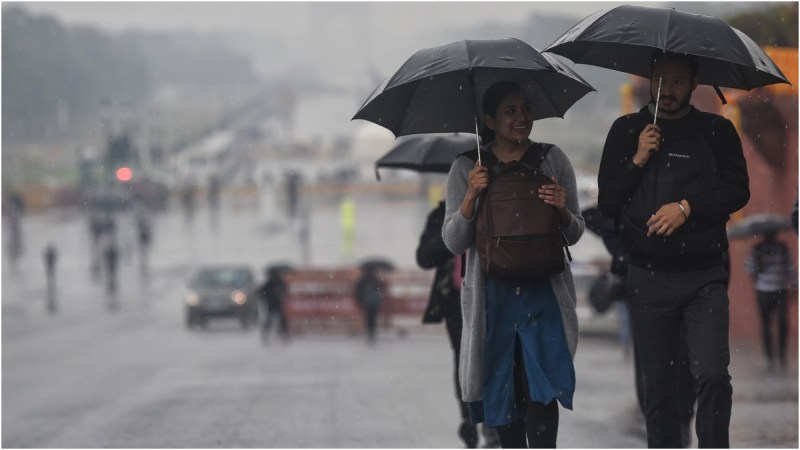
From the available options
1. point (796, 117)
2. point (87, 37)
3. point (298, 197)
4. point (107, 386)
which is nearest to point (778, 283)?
point (796, 117)

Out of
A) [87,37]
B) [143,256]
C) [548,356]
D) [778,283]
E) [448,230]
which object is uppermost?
[87,37]

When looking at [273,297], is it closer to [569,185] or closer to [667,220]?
[569,185]

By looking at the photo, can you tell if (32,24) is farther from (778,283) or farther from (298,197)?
(778,283)

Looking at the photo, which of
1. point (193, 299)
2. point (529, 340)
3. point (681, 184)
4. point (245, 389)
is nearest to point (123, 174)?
point (193, 299)

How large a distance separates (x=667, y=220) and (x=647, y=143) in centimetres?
30

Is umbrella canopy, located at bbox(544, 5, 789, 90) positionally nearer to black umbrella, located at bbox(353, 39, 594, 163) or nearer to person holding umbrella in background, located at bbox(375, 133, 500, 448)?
black umbrella, located at bbox(353, 39, 594, 163)

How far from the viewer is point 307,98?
15538 cm

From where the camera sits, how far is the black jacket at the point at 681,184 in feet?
17.6

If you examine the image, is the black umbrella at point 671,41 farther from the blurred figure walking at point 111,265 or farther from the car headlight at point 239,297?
the blurred figure walking at point 111,265

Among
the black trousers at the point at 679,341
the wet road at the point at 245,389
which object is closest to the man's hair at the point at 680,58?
the black trousers at the point at 679,341

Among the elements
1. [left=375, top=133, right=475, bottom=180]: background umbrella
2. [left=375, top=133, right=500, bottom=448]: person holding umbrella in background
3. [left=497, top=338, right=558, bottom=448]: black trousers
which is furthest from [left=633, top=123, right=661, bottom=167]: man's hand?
[left=375, top=133, right=475, bottom=180]: background umbrella

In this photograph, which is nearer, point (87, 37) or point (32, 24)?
point (32, 24)

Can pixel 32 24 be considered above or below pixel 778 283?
above

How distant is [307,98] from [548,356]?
496 ft
